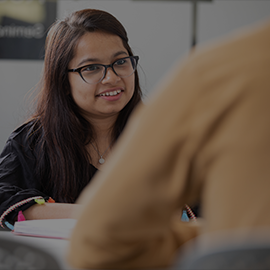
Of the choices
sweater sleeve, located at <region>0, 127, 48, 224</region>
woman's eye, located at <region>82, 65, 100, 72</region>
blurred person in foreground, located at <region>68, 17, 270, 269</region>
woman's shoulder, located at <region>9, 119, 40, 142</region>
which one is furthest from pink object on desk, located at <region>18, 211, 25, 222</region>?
blurred person in foreground, located at <region>68, 17, 270, 269</region>

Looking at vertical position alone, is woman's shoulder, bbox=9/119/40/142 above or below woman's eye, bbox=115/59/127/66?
below

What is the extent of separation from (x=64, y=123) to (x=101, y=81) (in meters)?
0.26

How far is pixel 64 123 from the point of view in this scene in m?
1.67

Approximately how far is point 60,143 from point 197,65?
1301 millimetres

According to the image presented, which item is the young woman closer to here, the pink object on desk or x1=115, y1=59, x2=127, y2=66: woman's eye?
x1=115, y1=59, x2=127, y2=66: woman's eye

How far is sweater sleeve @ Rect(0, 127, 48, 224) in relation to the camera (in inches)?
56.1

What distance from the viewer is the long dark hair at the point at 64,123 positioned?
1.60 meters

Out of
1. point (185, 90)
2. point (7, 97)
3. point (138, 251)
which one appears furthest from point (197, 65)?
point (7, 97)

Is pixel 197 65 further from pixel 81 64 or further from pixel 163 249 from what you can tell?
pixel 81 64

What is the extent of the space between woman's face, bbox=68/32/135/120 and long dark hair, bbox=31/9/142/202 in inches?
1.5

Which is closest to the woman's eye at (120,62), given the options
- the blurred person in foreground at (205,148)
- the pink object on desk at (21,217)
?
the pink object on desk at (21,217)

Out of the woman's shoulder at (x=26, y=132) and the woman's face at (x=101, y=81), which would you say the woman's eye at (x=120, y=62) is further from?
the woman's shoulder at (x=26, y=132)

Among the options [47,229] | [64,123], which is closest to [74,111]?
[64,123]

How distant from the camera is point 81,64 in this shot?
5.35 ft
